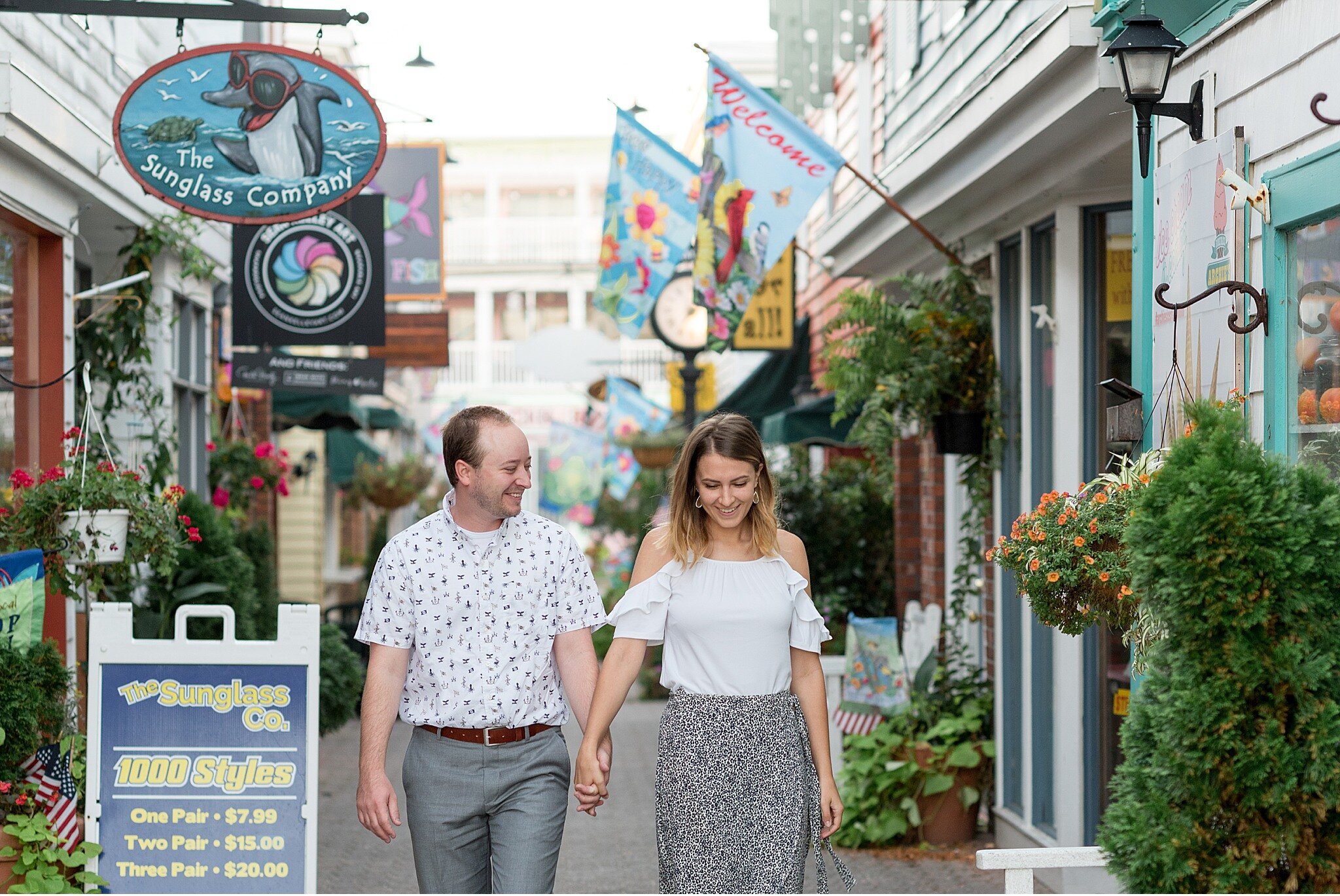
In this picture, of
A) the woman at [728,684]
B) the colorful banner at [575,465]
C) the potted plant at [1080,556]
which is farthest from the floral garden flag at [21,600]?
the colorful banner at [575,465]

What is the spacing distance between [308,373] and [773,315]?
4.55 metres

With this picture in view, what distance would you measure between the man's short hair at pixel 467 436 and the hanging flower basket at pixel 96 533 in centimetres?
243

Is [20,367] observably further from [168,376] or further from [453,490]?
[453,490]

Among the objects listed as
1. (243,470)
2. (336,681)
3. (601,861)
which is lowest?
(601,861)

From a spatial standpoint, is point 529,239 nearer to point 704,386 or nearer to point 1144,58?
point 704,386

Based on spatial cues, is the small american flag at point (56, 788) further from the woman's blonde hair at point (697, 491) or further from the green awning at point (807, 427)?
the green awning at point (807, 427)

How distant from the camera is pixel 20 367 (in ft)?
23.0

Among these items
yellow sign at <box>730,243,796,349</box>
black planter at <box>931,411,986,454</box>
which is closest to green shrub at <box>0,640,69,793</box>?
black planter at <box>931,411,986,454</box>

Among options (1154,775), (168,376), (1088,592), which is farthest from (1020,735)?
(168,376)

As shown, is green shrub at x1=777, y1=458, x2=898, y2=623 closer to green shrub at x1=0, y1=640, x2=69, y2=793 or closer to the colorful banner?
green shrub at x1=0, y1=640, x2=69, y2=793

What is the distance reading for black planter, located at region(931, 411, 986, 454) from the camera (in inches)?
310

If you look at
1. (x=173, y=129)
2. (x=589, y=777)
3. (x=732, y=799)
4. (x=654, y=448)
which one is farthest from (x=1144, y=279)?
(x=654, y=448)

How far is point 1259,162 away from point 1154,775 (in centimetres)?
199

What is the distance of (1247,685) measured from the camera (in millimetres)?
2762
